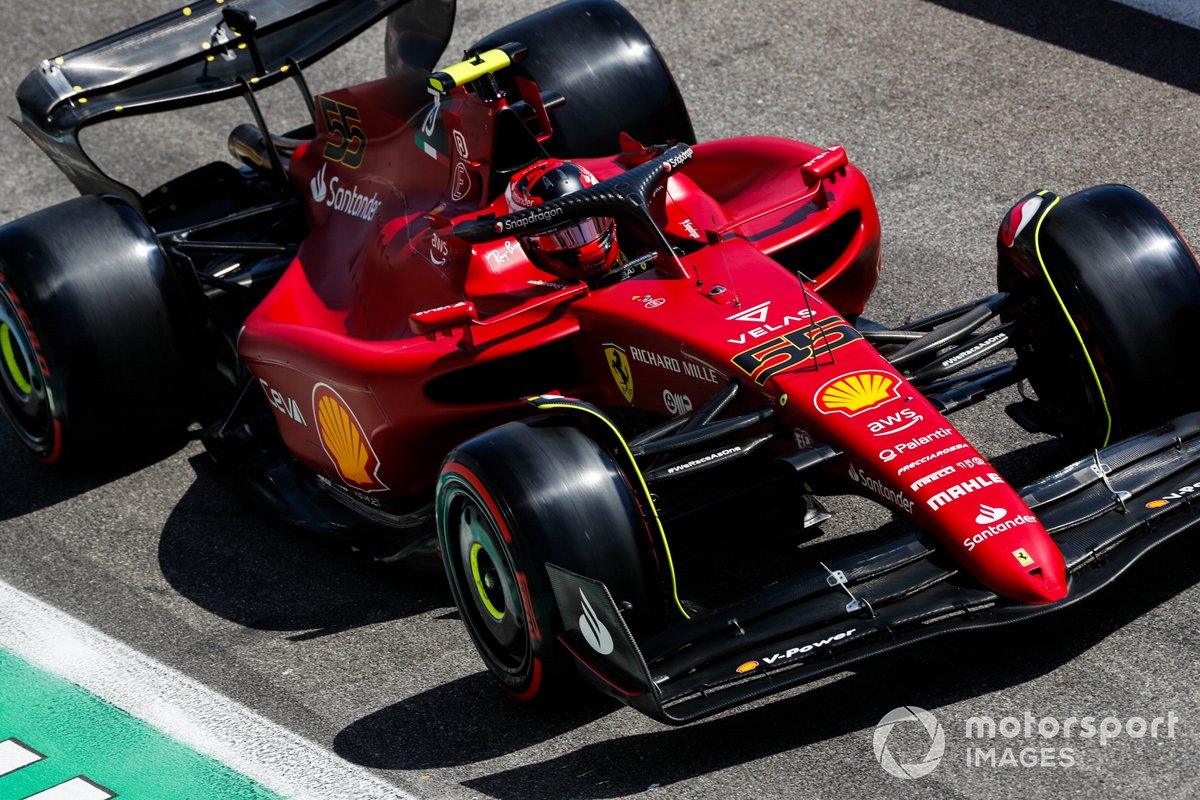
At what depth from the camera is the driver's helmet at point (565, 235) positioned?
229 inches

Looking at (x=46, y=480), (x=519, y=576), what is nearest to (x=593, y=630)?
(x=519, y=576)

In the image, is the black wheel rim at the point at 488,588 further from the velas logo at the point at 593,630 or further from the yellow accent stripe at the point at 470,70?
the yellow accent stripe at the point at 470,70

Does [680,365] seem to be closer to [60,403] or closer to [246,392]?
[246,392]

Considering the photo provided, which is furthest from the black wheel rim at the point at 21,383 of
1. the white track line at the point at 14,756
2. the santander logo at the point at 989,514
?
the santander logo at the point at 989,514

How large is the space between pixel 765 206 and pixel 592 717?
2.22 meters

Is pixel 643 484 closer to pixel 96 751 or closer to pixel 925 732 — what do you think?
pixel 925 732

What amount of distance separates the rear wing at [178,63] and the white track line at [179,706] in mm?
2206

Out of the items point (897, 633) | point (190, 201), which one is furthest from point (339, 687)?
point (190, 201)

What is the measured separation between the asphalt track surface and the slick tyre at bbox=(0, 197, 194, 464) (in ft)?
0.52

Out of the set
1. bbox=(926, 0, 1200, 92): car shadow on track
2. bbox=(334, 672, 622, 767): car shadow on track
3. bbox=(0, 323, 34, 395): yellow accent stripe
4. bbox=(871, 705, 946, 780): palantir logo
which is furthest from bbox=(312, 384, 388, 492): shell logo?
bbox=(926, 0, 1200, 92): car shadow on track

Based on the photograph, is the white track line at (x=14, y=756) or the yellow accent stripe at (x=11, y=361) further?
the yellow accent stripe at (x=11, y=361)

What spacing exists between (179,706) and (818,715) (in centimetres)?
222

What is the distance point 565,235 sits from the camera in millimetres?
5805

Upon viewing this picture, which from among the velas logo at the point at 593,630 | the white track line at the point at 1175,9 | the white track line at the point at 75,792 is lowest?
the white track line at the point at 1175,9
